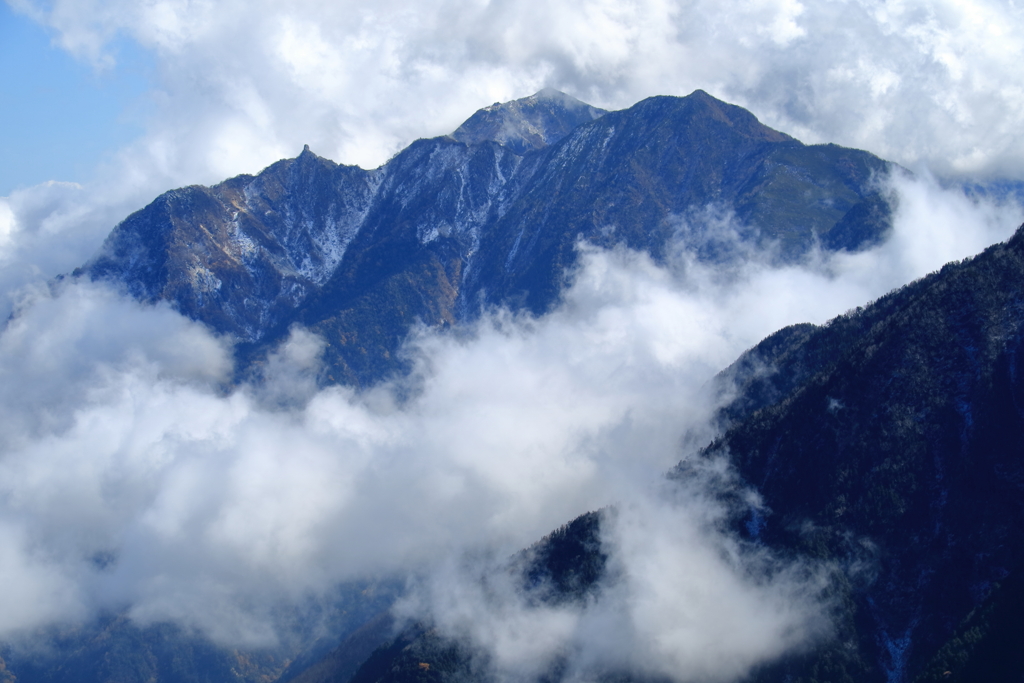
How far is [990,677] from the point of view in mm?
194875

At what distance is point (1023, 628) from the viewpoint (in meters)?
199

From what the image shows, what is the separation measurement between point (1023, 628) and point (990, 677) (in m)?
14.2
